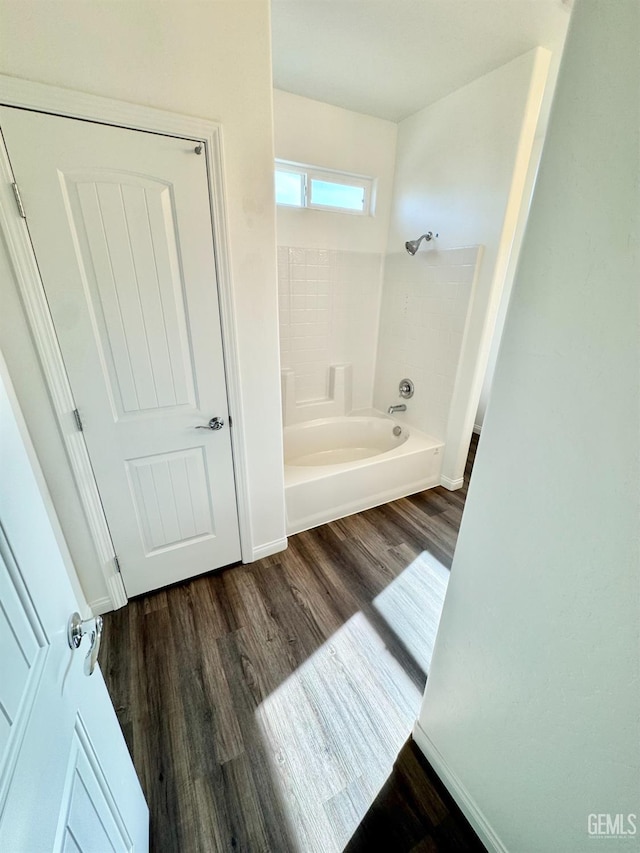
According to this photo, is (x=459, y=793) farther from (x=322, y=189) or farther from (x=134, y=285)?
(x=322, y=189)

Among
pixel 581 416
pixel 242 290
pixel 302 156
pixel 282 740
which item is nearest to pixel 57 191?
pixel 242 290

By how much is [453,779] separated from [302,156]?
346cm

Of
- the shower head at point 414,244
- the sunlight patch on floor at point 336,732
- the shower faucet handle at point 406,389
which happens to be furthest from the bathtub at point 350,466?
the shower head at point 414,244

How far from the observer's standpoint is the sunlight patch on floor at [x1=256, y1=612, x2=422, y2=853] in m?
1.06

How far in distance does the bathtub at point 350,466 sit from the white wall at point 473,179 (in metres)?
0.29

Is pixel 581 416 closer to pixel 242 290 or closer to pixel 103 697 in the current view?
pixel 103 697

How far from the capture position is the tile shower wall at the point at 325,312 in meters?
2.78

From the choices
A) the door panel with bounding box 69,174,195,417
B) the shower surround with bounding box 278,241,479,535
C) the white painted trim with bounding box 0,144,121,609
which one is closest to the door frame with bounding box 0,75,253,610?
the white painted trim with bounding box 0,144,121,609

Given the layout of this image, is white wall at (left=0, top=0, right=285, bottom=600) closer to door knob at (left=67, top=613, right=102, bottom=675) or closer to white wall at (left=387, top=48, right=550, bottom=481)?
door knob at (left=67, top=613, right=102, bottom=675)

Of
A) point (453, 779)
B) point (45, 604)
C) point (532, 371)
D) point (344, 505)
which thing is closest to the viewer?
point (45, 604)

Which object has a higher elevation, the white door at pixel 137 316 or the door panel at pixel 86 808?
the white door at pixel 137 316

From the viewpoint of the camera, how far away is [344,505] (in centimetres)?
246

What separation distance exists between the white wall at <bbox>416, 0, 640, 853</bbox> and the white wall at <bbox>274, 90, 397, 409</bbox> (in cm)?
235

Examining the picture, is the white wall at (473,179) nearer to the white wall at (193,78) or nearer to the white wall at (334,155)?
the white wall at (334,155)
